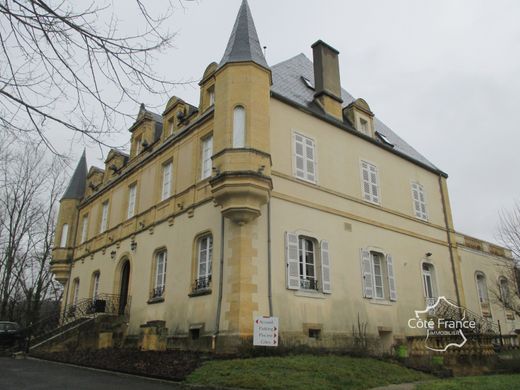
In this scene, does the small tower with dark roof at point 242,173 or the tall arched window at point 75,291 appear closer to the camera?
the small tower with dark roof at point 242,173

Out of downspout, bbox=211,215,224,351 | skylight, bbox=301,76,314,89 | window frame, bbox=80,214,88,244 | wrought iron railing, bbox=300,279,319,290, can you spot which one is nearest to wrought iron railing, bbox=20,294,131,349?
window frame, bbox=80,214,88,244

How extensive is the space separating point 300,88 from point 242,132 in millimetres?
6184

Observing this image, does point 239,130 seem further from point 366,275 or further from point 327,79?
point 366,275

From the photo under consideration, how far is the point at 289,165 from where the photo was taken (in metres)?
15.4

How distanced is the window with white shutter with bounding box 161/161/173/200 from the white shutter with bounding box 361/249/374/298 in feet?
26.1

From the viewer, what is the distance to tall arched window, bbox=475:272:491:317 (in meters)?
22.1

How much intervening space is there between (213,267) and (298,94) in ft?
27.0

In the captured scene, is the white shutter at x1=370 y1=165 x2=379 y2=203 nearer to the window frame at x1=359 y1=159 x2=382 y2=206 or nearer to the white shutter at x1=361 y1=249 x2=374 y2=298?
the window frame at x1=359 y1=159 x2=382 y2=206

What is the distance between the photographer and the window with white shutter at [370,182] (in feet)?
60.1

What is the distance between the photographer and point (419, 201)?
21062 millimetres

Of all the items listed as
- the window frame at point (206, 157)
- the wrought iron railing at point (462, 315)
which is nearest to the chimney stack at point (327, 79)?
the window frame at point (206, 157)

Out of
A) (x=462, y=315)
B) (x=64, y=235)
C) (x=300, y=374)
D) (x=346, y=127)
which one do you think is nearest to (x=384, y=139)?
(x=346, y=127)

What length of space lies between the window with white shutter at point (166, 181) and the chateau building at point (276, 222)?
0.08 meters

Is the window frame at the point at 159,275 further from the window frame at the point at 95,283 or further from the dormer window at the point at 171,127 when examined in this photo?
the window frame at the point at 95,283
